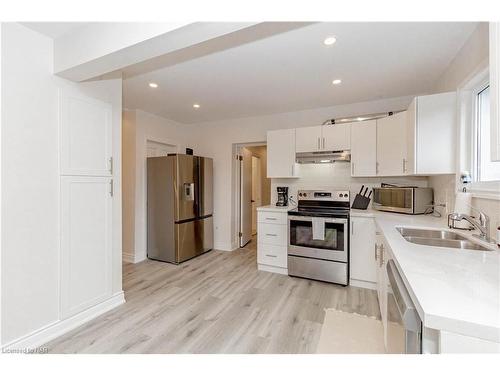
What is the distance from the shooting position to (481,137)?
1.90 metres

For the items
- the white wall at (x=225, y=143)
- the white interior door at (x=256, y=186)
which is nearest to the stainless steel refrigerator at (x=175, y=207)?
the white wall at (x=225, y=143)

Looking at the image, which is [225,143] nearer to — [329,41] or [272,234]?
[272,234]

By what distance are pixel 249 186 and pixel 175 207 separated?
1.83 metres

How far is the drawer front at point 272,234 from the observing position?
323cm

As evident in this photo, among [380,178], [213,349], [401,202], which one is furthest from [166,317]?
[380,178]

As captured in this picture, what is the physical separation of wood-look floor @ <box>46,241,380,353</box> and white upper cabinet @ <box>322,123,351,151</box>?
5.87ft

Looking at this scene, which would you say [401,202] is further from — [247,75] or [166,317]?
[166,317]

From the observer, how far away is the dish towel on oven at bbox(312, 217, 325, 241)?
287cm

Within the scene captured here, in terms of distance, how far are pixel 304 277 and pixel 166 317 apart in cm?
172

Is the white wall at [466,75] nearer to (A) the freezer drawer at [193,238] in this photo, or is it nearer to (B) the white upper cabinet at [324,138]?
(B) the white upper cabinet at [324,138]

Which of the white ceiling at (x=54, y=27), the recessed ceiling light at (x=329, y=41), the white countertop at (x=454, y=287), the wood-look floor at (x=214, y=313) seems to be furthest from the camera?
the recessed ceiling light at (x=329, y=41)

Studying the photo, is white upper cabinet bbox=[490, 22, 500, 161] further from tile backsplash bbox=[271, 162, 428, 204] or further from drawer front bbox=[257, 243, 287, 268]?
drawer front bbox=[257, 243, 287, 268]

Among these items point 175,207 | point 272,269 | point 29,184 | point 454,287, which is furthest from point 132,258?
point 454,287

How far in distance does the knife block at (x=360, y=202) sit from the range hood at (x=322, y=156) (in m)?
0.56
